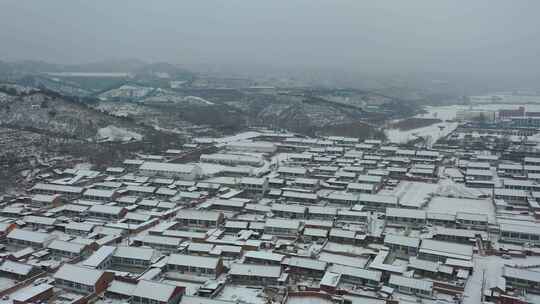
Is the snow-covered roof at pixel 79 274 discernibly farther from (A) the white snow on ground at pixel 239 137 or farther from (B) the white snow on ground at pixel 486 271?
(A) the white snow on ground at pixel 239 137

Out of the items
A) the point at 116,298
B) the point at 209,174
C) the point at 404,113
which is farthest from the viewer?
the point at 404,113

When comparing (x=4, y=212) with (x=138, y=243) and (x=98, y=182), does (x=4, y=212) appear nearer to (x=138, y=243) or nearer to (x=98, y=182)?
(x=98, y=182)

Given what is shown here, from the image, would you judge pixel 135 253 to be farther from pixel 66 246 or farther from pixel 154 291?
pixel 154 291

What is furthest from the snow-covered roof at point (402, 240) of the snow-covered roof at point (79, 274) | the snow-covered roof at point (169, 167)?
the snow-covered roof at point (169, 167)

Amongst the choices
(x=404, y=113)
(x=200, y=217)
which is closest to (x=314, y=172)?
(x=200, y=217)

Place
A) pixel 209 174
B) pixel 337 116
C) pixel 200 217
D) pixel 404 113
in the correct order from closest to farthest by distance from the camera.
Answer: pixel 200 217 < pixel 209 174 < pixel 337 116 < pixel 404 113

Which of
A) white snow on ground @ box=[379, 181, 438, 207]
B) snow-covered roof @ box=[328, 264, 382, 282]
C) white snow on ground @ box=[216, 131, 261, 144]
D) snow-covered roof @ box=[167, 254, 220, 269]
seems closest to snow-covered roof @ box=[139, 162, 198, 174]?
snow-covered roof @ box=[167, 254, 220, 269]

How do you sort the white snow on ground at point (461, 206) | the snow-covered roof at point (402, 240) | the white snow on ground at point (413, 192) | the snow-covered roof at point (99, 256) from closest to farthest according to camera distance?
the snow-covered roof at point (99, 256) → the snow-covered roof at point (402, 240) → the white snow on ground at point (461, 206) → the white snow on ground at point (413, 192)

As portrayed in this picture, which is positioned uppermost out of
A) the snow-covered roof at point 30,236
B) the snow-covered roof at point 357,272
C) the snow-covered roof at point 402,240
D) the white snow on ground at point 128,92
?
the white snow on ground at point 128,92
